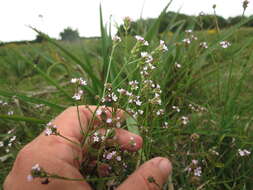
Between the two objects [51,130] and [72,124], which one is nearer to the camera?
[51,130]

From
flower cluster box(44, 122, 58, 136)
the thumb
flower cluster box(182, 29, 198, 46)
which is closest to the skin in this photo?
the thumb

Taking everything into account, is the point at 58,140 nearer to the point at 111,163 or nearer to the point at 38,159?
the point at 38,159

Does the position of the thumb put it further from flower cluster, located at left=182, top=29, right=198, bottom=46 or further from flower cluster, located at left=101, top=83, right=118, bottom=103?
flower cluster, located at left=182, top=29, right=198, bottom=46

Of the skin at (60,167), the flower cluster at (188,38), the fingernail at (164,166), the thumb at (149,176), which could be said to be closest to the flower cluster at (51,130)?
the skin at (60,167)

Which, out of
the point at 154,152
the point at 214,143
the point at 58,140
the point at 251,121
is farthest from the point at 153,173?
the point at 251,121

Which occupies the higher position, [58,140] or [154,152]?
[58,140]

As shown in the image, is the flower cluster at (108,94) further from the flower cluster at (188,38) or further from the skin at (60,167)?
the flower cluster at (188,38)

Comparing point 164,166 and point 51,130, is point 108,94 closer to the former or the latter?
point 51,130

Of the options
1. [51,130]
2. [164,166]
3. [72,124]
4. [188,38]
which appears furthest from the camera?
[188,38]

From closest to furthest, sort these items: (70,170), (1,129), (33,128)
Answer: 1. (70,170)
2. (33,128)
3. (1,129)

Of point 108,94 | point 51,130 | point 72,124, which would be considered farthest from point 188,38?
point 51,130
